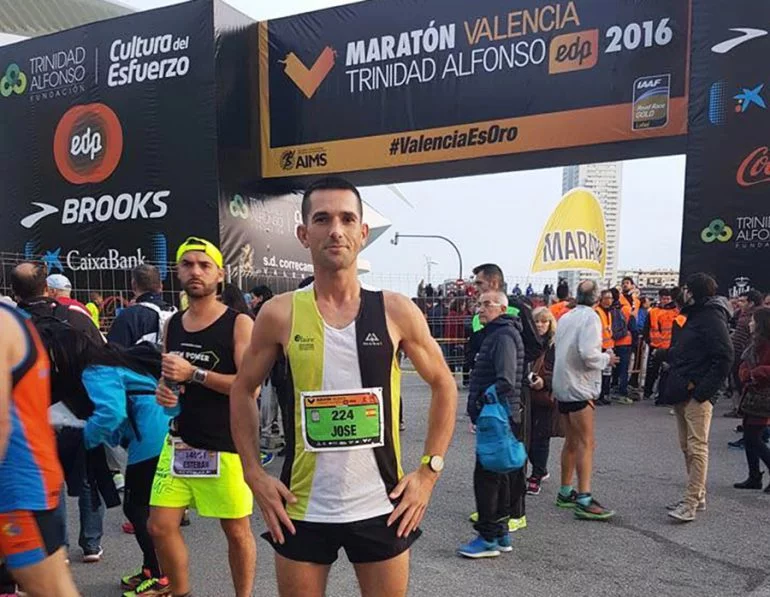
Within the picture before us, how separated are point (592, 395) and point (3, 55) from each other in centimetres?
1278

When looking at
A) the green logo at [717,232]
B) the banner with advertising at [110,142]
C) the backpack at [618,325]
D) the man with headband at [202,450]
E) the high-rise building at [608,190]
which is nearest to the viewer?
the man with headband at [202,450]

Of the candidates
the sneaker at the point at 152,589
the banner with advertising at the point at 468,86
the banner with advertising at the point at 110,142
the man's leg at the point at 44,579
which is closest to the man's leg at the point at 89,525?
the sneaker at the point at 152,589

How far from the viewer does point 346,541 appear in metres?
1.92

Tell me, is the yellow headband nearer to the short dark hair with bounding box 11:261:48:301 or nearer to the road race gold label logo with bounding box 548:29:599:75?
the short dark hair with bounding box 11:261:48:301

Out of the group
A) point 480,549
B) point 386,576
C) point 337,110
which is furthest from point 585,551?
point 337,110

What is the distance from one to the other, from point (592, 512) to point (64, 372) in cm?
369

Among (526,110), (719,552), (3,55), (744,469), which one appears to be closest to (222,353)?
(719,552)

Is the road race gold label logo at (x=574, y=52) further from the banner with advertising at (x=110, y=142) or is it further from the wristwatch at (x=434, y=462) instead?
the wristwatch at (x=434, y=462)

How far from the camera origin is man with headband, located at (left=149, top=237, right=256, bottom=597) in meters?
Result: 2.87

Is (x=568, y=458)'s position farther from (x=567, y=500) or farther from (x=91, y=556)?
(x=91, y=556)

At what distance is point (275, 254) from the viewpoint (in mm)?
11609

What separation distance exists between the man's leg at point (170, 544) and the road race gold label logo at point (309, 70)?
8.41 m

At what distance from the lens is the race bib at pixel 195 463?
114 inches

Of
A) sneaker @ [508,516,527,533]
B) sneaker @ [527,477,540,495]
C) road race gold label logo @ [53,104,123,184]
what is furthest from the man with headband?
road race gold label logo @ [53,104,123,184]
